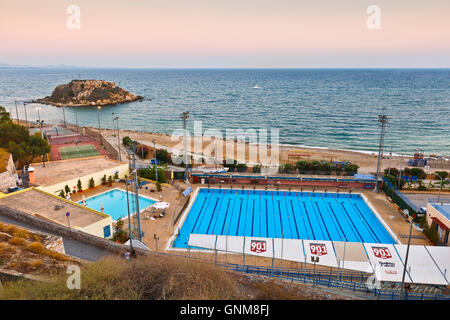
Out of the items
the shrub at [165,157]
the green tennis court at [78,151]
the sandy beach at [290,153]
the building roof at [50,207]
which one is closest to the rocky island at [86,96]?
the sandy beach at [290,153]

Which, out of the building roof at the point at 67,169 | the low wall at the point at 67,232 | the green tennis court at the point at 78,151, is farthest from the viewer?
the green tennis court at the point at 78,151

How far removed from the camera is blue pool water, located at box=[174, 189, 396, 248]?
64.3 feet

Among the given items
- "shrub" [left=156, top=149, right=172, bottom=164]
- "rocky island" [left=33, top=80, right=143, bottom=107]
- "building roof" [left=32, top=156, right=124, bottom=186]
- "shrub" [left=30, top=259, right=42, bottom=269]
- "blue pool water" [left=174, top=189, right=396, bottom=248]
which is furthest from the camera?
"rocky island" [left=33, top=80, right=143, bottom=107]

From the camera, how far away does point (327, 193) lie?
2566 centimetres

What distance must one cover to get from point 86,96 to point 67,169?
79.4 m

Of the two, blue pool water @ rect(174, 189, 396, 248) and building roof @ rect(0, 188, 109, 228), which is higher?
building roof @ rect(0, 188, 109, 228)

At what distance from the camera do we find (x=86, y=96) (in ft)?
318

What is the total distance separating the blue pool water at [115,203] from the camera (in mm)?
21747

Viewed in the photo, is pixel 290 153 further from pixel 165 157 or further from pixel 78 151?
pixel 78 151

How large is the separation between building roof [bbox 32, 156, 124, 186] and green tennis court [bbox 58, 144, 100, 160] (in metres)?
5.01

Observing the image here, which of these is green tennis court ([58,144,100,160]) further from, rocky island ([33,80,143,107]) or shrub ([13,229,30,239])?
rocky island ([33,80,143,107])

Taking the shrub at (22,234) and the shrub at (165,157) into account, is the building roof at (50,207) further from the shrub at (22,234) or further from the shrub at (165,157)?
the shrub at (165,157)

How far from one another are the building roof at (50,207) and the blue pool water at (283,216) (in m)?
5.25

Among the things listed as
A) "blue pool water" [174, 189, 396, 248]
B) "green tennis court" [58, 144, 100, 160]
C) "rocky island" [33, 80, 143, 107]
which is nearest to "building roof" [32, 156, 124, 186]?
"green tennis court" [58, 144, 100, 160]
